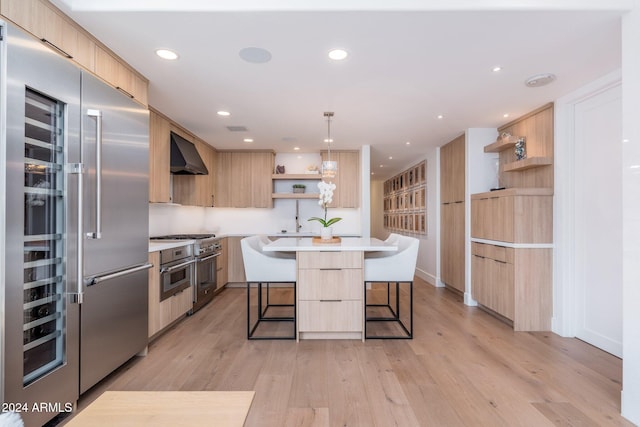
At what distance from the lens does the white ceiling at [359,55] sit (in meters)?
1.89

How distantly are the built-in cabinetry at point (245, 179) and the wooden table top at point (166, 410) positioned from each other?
458 cm

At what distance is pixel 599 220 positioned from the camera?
9.55ft

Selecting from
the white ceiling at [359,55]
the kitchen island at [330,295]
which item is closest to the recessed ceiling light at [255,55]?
the white ceiling at [359,55]

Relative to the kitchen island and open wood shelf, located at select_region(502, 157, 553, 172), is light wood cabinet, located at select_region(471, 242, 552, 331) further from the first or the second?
the kitchen island

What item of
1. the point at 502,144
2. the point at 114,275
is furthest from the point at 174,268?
the point at 502,144

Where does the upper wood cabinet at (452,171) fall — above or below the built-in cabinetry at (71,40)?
below

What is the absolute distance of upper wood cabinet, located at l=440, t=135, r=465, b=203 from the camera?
4.60 metres

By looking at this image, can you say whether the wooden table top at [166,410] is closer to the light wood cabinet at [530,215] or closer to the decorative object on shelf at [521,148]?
the light wood cabinet at [530,215]

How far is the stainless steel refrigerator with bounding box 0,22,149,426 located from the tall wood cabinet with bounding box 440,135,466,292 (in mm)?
4068

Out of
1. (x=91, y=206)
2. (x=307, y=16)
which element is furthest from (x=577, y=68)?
(x=91, y=206)

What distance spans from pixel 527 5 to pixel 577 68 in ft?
3.82

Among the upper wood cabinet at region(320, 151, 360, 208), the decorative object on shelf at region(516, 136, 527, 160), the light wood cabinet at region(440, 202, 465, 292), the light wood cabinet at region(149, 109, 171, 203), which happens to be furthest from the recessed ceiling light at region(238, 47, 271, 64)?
the light wood cabinet at region(440, 202, 465, 292)

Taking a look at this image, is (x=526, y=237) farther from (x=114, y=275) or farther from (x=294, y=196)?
(x=114, y=275)

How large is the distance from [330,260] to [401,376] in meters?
1.13
